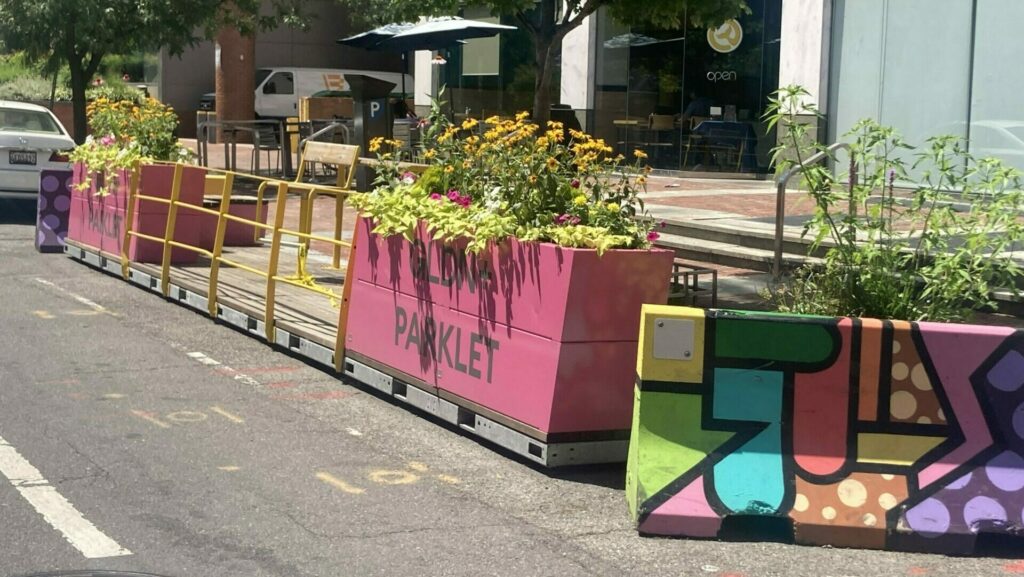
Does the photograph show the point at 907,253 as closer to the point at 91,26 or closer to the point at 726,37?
the point at 726,37

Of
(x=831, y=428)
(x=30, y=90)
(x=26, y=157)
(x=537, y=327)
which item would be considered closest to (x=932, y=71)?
(x=26, y=157)

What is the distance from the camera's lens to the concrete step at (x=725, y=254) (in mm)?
12656

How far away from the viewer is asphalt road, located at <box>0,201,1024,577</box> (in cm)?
535

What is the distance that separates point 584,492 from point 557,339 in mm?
781

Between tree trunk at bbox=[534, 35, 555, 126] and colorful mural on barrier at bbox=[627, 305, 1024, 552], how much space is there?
8.01 metres

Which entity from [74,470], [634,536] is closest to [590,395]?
[634,536]

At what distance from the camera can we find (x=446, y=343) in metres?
7.59

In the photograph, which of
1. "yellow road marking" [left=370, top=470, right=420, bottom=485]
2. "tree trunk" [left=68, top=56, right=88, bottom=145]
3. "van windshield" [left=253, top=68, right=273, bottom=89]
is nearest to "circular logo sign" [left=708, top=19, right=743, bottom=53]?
"tree trunk" [left=68, top=56, right=88, bottom=145]

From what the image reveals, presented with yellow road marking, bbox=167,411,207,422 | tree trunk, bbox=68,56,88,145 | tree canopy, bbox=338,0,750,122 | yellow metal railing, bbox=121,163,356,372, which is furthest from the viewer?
tree trunk, bbox=68,56,88,145

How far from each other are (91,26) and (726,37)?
10.8 meters

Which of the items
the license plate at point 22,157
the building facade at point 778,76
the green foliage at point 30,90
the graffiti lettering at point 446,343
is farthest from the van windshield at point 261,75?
the graffiti lettering at point 446,343

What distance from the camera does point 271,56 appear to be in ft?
137

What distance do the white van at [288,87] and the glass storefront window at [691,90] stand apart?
14.2m

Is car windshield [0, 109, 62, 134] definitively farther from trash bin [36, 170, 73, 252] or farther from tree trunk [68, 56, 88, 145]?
tree trunk [68, 56, 88, 145]
